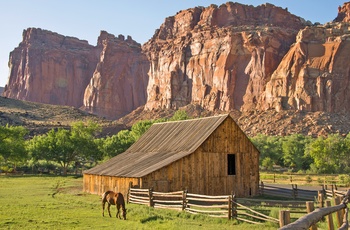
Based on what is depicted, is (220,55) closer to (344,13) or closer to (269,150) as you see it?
(344,13)

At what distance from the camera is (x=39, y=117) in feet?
363

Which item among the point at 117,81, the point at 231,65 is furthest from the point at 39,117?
the point at 117,81

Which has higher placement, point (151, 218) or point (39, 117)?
point (39, 117)

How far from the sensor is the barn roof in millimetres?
27305

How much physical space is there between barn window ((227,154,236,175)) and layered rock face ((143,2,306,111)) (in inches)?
3550

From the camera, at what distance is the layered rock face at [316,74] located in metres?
106

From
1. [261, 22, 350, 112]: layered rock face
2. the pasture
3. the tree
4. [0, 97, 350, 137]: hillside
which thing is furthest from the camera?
[261, 22, 350, 112]: layered rock face

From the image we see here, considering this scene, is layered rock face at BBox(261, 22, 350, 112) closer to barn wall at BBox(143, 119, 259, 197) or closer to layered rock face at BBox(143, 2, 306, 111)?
layered rock face at BBox(143, 2, 306, 111)

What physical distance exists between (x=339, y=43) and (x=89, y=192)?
91.4 meters

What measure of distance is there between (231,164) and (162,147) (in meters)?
5.15

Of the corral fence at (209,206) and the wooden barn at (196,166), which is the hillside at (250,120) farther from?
the corral fence at (209,206)

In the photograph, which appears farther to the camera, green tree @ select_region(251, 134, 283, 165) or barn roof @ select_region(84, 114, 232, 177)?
green tree @ select_region(251, 134, 283, 165)

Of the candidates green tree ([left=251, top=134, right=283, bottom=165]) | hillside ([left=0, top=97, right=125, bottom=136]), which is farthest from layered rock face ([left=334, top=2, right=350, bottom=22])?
green tree ([left=251, top=134, right=283, bottom=165])

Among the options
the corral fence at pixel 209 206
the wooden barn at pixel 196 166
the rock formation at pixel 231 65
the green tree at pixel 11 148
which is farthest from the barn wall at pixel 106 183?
the rock formation at pixel 231 65
